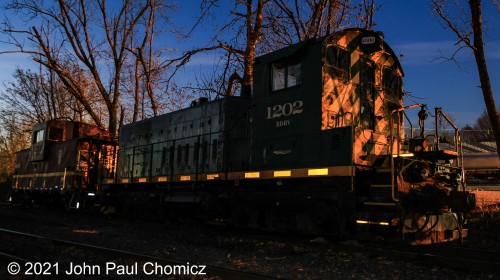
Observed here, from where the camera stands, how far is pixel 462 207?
7.59 meters

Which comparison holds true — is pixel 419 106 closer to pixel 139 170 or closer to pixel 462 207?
pixel 462 207

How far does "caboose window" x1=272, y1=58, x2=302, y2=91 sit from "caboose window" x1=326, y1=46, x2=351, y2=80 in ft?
2.18

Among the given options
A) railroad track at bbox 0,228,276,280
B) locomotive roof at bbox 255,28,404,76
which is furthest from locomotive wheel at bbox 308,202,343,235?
locomotive roof at bbox 255,28,404,76

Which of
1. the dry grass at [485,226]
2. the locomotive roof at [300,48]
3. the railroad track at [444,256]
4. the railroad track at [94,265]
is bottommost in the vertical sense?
the railroad track at [94,265]

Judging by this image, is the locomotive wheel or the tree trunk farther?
the tree trunk

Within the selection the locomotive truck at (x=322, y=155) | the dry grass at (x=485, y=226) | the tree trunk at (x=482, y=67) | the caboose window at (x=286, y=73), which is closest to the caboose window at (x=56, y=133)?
the locomotive truck at (x=322, y=155)

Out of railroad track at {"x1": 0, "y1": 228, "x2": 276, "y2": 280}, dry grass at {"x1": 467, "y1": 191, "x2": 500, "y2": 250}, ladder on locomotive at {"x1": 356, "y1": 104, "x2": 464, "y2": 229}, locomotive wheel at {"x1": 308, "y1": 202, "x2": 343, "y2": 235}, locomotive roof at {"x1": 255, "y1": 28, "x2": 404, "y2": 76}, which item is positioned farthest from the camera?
dry grass at {"x1": 467, "y1": 191, "x2": 500, "y2": 250}

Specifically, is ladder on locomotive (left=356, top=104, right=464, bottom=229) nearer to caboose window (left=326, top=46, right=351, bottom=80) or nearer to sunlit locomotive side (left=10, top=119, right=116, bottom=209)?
caboose window (left=326, top=46, right=351, bottom=80)

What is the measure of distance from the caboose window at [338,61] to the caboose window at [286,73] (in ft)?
2.18

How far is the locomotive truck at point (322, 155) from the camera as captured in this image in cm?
769

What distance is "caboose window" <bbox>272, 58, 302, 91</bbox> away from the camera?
9016 millimetres

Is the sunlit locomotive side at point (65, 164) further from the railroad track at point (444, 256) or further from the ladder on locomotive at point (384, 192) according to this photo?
the railroad track at point (444, 256)

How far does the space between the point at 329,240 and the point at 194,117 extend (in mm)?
5597

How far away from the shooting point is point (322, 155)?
27.3 ft
